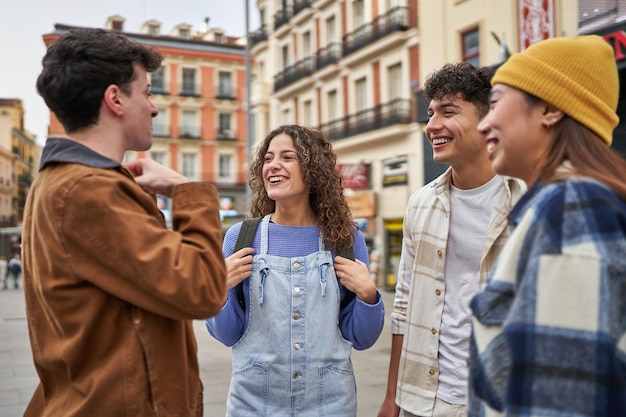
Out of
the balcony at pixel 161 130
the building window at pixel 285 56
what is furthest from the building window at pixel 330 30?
the balcony at pixel 161 130

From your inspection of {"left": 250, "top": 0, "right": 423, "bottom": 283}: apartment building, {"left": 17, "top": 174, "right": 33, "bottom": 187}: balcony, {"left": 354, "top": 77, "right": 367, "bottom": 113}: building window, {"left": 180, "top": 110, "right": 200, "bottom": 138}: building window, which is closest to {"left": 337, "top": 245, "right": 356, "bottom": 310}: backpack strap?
{"left": 250, "top": 0, "right": 423, "bottom": 283}: apartment building

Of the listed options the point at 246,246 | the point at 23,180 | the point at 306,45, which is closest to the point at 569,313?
the point at 246,246

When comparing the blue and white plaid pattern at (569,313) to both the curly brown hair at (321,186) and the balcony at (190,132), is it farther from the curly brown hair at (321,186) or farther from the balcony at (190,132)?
the balcony at (190,132)

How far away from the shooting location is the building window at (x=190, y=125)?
43000 millimetres

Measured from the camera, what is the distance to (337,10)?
25016 mm

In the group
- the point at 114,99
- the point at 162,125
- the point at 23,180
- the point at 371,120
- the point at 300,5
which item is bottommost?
the point at 114,99

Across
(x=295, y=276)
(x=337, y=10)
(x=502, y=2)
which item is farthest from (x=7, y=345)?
(x=337, y=10)

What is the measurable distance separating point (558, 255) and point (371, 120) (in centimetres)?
2169

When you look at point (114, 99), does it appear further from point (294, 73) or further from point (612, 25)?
point (294, 73)

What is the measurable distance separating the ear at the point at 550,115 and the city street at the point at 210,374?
15.4 ft

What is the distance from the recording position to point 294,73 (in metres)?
27.6

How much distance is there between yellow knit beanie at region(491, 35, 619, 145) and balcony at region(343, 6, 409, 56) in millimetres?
19815

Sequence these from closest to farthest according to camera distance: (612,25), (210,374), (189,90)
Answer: (210,374), (612,25), (189,90)

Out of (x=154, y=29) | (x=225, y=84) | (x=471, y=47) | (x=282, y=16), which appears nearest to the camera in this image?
(x=471, y=47)
